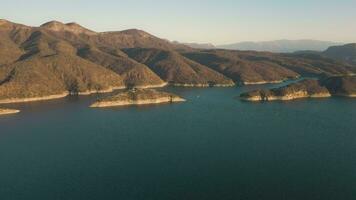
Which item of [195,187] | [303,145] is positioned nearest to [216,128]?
[303,145]

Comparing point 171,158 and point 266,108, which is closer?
point 171,158

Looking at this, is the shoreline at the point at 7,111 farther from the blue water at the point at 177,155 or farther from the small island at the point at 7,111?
the blue water at the point at 177,155

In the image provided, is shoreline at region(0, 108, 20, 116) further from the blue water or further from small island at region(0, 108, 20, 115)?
the blue water

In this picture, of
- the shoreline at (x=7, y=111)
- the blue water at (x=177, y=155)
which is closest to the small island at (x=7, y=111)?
the shoreline at (x=7, y=111)

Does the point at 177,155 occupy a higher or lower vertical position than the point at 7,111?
lower

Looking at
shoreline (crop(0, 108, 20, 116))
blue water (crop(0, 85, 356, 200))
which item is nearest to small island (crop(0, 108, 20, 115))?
shoreline (crop(0, 108, 20, 116))

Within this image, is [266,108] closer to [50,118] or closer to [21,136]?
[50,118]

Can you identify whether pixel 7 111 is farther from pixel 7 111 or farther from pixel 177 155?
pixel 177 155

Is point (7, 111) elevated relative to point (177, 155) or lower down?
elevated

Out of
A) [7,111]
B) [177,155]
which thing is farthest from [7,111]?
[177,155]

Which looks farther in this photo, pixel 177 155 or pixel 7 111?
pixel 7 111
